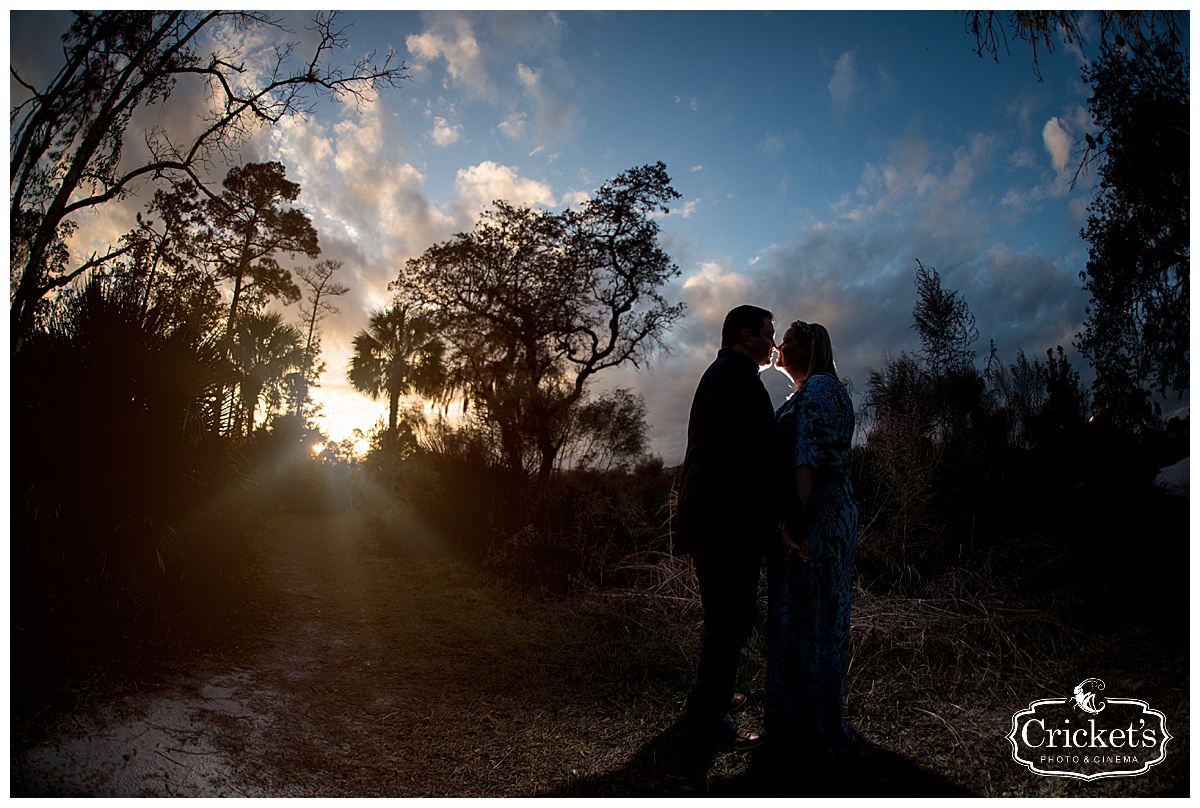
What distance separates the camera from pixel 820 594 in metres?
2.59

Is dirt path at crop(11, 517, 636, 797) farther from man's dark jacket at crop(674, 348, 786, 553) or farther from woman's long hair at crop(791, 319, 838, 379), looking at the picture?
woman's long hair at crop(791, 319, 838, 379)

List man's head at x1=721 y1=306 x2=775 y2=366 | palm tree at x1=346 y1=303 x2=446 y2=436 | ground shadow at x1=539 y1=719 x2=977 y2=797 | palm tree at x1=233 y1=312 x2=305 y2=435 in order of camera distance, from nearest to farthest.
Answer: ground shadow at x1=539 y1=719 x2=977 y2=797
man's head at x1=721 y1=306 x2=775 y2=366
palm tree at x1=233 y1=312 x2=305 y2=435
palm tree at x1=346 y1=303 x2=446 y2=436

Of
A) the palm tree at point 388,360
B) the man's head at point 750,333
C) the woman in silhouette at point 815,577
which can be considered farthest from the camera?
the palm tree at point 388,360

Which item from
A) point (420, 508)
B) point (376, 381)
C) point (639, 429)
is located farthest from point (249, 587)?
point (376, 381)

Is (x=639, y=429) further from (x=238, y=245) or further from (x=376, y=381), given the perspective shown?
(x=376, y=381)

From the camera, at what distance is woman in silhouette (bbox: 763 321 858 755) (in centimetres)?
257

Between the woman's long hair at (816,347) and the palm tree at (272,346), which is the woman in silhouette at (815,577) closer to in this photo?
the woman's long hair at (816,347)

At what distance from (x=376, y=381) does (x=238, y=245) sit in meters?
18.2

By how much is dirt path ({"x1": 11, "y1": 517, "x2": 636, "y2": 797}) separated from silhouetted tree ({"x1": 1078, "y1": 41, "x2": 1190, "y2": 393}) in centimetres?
861

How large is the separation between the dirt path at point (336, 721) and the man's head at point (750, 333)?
7.07 feet

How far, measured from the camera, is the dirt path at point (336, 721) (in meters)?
2.42

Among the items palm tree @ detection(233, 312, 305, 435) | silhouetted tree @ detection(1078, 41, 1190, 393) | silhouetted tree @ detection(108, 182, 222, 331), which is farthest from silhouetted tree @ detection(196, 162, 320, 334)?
silhouetted tree @ detection(1078, 41, 1190, 393)

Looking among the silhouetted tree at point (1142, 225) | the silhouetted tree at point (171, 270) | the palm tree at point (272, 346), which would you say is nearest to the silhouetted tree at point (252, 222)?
the silhouetted tree at point (171, 270)

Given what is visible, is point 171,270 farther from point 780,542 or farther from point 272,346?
point 272,346
